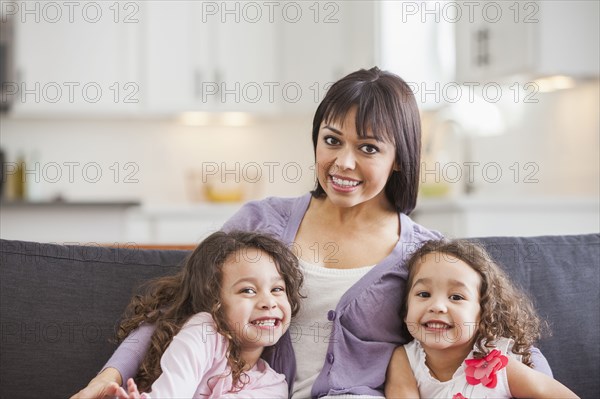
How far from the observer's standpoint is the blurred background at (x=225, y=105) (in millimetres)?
4492

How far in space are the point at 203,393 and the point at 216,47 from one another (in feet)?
12.6

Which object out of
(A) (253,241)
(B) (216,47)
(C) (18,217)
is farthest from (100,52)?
(A) (253,241)

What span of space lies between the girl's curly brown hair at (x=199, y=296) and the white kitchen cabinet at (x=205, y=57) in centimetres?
347

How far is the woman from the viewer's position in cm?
185

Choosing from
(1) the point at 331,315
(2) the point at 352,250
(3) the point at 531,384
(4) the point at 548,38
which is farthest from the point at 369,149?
(4) the point at 548,38

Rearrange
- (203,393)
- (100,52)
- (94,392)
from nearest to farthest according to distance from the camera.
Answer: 1. (94,392)
2. (203,393)
3. (100,52)

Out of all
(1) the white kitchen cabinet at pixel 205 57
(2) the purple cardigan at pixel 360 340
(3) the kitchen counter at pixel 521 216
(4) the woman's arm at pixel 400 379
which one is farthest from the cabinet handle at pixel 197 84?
(4) the woman's arm at pixel 400 379

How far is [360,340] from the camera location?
1.87 metres

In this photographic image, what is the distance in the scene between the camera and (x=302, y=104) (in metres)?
5.45

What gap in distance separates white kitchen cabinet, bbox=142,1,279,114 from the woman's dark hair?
3.37 meters

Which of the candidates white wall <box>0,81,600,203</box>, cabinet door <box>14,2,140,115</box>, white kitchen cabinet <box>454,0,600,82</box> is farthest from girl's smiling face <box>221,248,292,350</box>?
cabinet door <box>14,2,140,115</box>

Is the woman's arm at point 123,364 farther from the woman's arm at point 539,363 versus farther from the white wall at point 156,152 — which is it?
the white wall at point 156,152

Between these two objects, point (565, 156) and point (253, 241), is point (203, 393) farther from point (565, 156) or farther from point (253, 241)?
point (565, 156)

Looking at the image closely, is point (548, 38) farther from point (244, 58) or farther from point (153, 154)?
point (153, 154)
